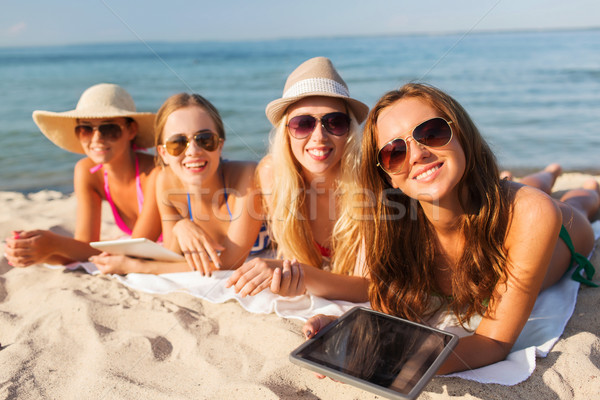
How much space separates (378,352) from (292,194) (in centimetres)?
168

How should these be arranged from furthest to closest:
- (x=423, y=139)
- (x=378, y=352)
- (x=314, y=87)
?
(x=314, y=87)
(x=423, y=139)
(x=378, y=352)

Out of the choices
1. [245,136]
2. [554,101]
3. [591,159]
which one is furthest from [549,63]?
[245,136]

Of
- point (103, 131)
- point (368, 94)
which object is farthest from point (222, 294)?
point (368, 94)

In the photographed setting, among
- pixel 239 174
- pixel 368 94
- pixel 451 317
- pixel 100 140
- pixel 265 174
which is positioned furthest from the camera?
pixel 368 94

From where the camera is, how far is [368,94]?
570 inches

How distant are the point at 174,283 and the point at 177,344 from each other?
2.94 ft

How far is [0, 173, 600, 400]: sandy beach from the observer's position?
2.27 meters

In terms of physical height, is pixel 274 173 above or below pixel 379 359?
above

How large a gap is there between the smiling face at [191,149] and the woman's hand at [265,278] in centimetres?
124

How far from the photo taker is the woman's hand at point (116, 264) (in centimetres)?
375

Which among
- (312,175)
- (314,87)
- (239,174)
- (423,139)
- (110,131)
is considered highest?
(314,87)

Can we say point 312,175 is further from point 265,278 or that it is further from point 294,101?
point 265,278

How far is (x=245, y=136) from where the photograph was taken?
1012 centimetres

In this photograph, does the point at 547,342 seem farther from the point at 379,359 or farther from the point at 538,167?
the point at 538,167
